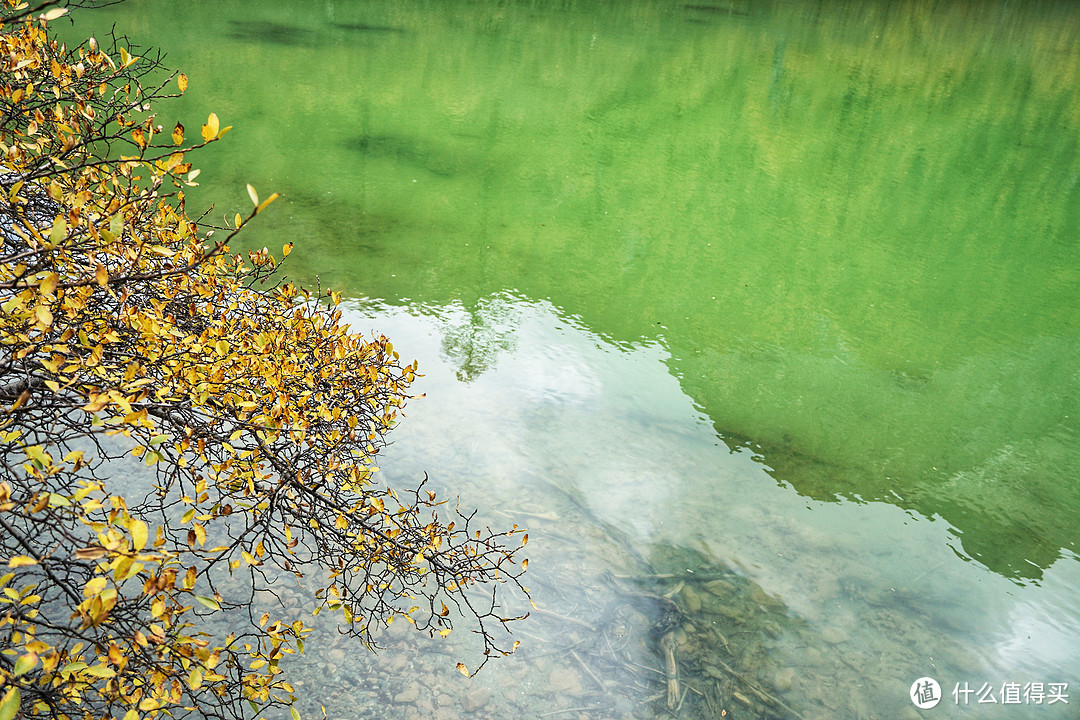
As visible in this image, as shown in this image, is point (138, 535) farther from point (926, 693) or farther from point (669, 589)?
point (926, 693)

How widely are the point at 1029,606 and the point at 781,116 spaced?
36.3 ft

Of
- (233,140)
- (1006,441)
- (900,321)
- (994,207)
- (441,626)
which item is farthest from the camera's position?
(994,207)

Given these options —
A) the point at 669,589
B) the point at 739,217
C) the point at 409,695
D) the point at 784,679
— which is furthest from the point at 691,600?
the point at 739,217

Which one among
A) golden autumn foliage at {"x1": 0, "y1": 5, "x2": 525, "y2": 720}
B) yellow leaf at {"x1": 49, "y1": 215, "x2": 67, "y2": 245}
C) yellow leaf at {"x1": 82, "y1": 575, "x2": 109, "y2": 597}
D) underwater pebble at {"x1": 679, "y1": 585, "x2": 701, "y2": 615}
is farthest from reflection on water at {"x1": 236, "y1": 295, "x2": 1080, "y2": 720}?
yellow leaf at {"x1": 49, "y1": 215, "x2": 67, "y2": 245}

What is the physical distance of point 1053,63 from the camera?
20625 millimetres

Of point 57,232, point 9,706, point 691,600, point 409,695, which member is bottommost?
point 691,600

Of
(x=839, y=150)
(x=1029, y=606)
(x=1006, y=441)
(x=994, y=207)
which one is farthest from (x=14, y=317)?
(x=839, y=150)

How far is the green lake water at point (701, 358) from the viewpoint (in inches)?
132

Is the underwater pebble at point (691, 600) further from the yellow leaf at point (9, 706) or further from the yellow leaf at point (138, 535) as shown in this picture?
the yellow leaf at point (9, 706)

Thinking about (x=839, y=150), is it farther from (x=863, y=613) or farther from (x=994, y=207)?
(x=863, y=613)

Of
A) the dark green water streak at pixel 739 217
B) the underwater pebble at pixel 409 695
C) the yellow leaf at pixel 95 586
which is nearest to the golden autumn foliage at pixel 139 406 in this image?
the yellow leaf at pixel 95 586

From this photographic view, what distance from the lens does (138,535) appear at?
1310 mm

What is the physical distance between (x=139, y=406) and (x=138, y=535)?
55 cm

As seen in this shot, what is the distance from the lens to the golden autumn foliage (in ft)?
4.92
